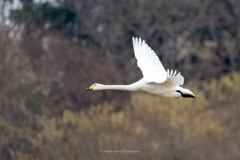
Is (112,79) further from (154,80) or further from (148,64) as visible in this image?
(154,80)

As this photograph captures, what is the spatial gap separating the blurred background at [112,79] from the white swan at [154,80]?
9407 mm

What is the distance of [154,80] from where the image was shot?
43.3 feet

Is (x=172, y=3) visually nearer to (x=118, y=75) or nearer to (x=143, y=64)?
(x=118, y=75)

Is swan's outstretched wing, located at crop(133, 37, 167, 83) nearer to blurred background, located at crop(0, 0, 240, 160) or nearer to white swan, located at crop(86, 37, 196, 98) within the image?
white swan, located at crop(86, 37, 196, 98)

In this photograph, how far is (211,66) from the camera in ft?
132

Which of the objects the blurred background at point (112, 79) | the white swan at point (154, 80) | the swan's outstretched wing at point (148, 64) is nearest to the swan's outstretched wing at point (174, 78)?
the white swan at point (154, 80)

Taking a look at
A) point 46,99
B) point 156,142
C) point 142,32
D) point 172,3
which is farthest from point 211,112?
point 172,3

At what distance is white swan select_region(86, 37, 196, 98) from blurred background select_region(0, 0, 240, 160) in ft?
30.9

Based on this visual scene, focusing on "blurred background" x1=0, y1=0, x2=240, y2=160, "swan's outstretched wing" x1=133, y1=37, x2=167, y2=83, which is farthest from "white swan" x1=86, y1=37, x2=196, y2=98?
"blurred background" x1=0, y1=0, x2=240, y2=160

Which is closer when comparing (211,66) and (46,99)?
(46,99)

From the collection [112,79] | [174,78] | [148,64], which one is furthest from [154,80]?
[112,79]

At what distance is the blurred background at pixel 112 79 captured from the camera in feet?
85.3

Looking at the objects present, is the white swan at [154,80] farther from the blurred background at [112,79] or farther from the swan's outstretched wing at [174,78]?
the blurred background at [112,79]

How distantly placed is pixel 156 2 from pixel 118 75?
535cm
